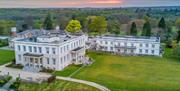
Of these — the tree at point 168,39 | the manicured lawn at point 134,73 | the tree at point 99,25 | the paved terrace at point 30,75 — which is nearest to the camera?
the manicured lawn at point 134,73

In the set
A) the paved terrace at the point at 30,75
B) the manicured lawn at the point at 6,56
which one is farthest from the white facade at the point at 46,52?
the manicured lawn at the point at 6,56

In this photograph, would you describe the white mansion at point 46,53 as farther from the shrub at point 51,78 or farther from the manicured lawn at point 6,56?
the shrub at point 51,78

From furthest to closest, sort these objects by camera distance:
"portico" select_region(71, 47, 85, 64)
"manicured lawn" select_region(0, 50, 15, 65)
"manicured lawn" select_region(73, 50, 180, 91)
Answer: "manicured lawn" select_region(0, 50, 15, 65) → "portico" select_region(71, 47, 85, 64) → "manicured lawn" select_region(73, 50, 180, 91)

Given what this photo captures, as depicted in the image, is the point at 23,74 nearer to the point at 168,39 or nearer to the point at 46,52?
the point at 46,52

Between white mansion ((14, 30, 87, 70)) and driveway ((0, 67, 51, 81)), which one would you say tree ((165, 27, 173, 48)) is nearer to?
white mansion ((14, 30, 87, 70))

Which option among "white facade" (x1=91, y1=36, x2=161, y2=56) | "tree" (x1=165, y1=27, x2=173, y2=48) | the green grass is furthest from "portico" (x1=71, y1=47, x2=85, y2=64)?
"tree" (x1=165, y1=27, x2=173, y2=48)

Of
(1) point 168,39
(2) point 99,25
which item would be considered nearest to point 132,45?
(1) point 168,39
